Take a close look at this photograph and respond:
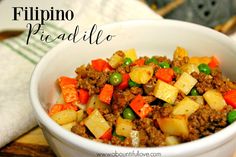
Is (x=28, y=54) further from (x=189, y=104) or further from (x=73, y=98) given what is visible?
(x=189, y=104)

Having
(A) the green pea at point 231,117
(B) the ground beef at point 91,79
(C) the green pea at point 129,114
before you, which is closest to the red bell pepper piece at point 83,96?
(B) the ground beef at point 91,79

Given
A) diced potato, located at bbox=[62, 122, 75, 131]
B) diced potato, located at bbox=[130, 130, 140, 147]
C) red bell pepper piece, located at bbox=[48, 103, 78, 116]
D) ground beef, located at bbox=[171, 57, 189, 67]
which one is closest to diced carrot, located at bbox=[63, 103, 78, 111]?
red bell pepper piece, located at bbox=[48, 103, 78, 116]

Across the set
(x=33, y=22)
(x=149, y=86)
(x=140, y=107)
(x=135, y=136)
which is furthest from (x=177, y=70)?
(x=33, y=22)

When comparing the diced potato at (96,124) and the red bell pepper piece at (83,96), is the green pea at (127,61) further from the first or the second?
the diced potato at (96,124)

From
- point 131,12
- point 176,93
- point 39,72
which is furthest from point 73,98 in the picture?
point 131,12

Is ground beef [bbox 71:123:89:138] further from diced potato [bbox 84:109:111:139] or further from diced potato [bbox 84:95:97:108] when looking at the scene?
diced potato [bbox 84:95:97:108]
